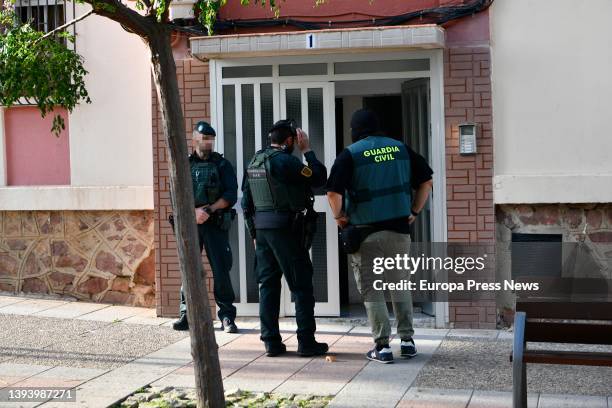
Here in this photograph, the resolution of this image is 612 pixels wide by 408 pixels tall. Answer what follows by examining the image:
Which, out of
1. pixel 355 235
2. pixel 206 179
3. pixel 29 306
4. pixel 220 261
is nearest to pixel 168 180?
pixel 206 179

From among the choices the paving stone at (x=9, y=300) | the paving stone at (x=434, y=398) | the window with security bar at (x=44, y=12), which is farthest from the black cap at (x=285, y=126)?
the paving stone at (x=9, y=300)

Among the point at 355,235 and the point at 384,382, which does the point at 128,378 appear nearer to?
the point at 384,382

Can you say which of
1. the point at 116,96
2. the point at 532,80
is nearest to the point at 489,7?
the point at 532,80

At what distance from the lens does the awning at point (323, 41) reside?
8.95 meters

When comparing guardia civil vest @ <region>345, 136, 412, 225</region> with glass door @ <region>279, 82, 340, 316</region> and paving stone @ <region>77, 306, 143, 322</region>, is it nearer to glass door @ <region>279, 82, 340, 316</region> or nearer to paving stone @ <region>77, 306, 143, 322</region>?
glass door @ <region>279, 82, 340, 316</region>

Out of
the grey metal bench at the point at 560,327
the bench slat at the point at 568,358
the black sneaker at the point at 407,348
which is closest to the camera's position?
the bench slat at the point at 568,358

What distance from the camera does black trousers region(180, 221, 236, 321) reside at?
920 centimetres

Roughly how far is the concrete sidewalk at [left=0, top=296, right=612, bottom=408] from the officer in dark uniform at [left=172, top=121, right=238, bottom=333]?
0.43m

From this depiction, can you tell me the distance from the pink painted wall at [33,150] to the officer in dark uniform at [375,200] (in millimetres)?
4224

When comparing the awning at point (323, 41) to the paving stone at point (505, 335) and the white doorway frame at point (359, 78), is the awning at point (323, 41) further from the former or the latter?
the paving stone at point (505, 335)

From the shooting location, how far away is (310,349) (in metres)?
8.10

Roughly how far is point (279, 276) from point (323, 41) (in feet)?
7.51

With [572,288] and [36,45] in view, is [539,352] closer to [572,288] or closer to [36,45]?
[572,288]

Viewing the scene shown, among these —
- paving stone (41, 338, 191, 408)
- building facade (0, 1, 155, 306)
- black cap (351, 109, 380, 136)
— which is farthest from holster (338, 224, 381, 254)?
building facade (0, 1, 155, 306)
